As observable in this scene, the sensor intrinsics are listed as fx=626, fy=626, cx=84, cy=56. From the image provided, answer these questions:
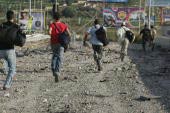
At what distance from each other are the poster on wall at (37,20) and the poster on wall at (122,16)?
827 cm

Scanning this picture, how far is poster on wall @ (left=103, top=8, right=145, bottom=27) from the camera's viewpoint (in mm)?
60906

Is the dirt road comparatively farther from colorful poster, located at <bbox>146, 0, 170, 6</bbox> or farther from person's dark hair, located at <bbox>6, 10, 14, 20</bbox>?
colorful poster, located at <bbox>146, 0, 170, 6</bbox>

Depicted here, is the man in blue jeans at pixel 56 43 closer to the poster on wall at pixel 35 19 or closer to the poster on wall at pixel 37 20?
the poster on wall at pixel 35 19

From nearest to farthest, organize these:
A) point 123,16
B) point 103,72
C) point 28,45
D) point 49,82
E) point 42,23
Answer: point 49,82 → point 103,72 → point 28,45 → point 42,23 → point 123,16

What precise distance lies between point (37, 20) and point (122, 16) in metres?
9.95

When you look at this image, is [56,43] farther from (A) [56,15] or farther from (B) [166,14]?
(B) [166,14]

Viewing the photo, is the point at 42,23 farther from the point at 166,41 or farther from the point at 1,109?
the point at 1,109

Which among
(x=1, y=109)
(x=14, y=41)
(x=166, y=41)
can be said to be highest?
(x=14, y=41)

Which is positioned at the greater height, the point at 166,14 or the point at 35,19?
the point at 35,19

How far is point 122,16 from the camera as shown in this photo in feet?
200

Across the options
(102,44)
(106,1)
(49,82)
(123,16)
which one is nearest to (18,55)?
(102,44)

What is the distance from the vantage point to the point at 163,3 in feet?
209

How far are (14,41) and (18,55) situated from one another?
52.3 ft

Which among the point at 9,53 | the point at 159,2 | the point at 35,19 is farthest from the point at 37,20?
the point at 9,53
